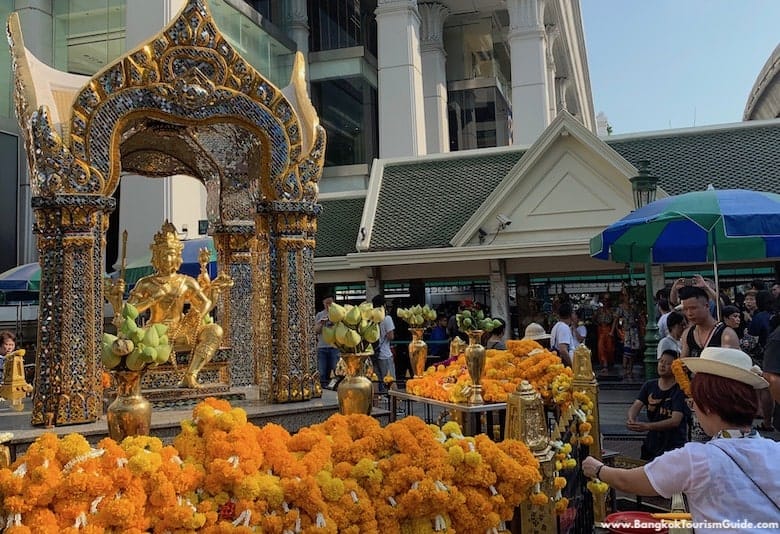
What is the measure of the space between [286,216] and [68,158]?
205 centimetres

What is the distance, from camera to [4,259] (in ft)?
54.4

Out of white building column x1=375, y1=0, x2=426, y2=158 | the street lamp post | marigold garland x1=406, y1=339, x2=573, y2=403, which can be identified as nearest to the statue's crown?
marigold garland x1=406, y1=339, x2=573, y2=403

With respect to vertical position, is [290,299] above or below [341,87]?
below

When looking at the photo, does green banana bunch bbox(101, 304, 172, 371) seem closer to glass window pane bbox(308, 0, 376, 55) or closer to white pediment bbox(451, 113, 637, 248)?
white pediment bbox(451, 113, 637, 248)

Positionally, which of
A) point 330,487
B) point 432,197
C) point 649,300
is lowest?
point 330,487

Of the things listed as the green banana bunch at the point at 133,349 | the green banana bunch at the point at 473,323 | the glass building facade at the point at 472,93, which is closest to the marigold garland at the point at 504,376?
the green banana bunch at the point at 473,323

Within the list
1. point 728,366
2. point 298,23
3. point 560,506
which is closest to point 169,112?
point 560,506

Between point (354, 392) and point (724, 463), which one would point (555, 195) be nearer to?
point (354, 392)

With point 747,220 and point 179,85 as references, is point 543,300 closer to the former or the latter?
point 747,220

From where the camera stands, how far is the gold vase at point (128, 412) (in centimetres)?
381

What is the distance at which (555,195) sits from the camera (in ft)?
47.8

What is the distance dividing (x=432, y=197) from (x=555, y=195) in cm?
330

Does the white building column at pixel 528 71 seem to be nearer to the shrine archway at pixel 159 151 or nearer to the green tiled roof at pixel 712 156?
A: the green tiled roof at pixel 712 156

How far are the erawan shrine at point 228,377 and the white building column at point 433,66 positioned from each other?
18377 millimetres
